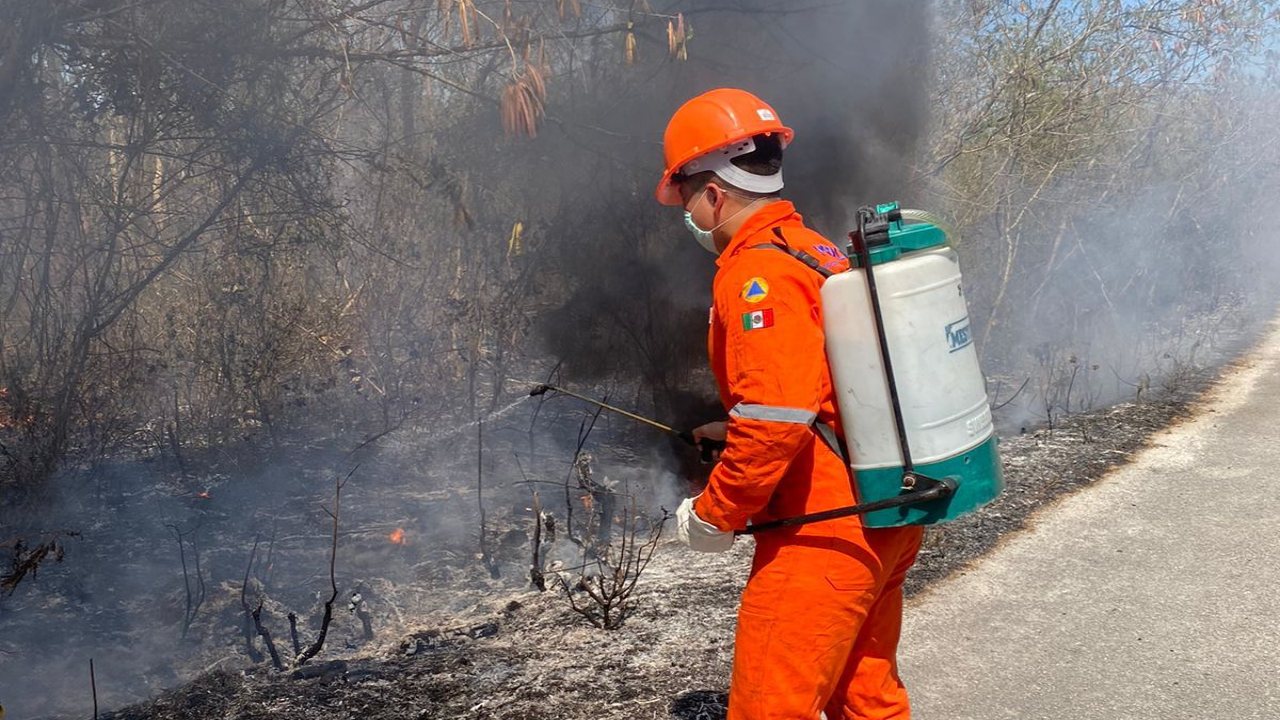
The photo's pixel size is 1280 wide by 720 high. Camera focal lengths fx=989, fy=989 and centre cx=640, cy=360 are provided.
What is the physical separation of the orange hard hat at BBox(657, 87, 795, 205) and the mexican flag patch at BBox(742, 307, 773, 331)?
1.40 feet

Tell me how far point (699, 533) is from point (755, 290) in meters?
0.59

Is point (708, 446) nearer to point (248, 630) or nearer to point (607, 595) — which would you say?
point (607, 595)

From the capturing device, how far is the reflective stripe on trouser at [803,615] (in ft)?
6.98

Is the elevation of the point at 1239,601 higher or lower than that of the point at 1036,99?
lower

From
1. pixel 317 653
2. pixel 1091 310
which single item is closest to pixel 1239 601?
pixel 317 653

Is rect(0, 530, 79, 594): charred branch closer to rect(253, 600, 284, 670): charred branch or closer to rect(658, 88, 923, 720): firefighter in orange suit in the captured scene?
rect(253, 600, 284, 670): charred branch

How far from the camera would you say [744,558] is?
4543mm

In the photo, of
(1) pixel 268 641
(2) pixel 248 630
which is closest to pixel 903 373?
(1) pixel 268 641

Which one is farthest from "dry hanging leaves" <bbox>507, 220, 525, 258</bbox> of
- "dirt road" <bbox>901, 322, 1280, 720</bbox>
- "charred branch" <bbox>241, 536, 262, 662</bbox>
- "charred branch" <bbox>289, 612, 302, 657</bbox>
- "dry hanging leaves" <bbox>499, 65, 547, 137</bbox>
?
"dirt road" <bbox>901, 322, 1280, 720</bbox>

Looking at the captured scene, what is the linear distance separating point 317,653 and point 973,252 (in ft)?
24.5

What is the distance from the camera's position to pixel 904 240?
209 cm

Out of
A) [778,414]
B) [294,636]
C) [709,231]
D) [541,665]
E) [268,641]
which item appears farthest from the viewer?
[294,636]

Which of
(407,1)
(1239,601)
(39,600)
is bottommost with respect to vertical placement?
(1239,601)

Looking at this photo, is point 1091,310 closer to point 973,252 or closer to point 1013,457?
point 973,252
